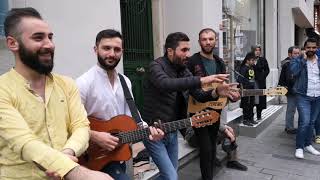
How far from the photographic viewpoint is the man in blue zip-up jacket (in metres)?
5.93

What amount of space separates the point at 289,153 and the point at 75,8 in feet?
14.8

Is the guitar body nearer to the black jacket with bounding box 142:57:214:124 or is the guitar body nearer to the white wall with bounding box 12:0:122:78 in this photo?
the black jacket with bounding box 142:57:214:124

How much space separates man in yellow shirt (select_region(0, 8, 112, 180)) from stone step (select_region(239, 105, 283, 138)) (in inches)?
228

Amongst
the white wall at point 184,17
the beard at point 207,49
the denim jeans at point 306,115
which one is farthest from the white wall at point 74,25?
the denim jeans at point 306,115

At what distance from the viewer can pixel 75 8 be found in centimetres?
366

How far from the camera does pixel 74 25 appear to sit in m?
3.67

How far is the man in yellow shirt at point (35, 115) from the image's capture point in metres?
1.62

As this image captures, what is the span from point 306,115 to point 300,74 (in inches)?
27.0

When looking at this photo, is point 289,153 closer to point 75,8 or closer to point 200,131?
point 200,131

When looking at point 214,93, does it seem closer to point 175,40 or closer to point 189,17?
point 175,40

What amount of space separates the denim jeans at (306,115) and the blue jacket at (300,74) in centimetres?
12

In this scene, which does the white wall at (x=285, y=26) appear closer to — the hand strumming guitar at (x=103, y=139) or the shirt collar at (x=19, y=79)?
the hand strumming guitar at (x=103, y=139)

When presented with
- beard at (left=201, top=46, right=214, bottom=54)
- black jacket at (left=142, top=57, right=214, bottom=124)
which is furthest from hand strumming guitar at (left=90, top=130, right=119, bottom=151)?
beard at (left=201, top=46, right=214, bottom=54)

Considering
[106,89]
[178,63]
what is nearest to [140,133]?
[106,89]
